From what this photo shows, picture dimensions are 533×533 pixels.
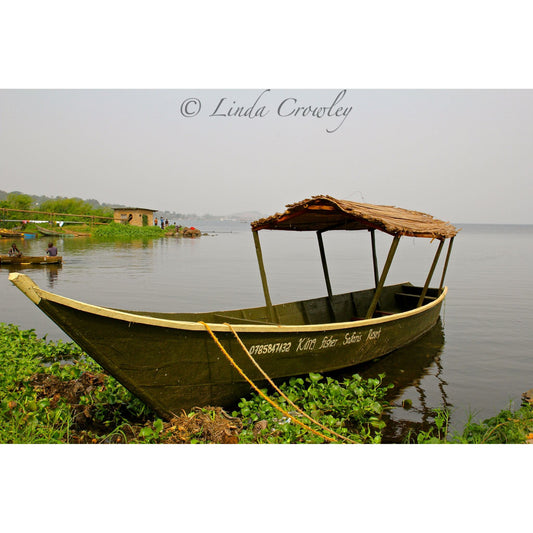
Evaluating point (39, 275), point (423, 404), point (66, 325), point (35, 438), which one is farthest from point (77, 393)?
point (39, 275)

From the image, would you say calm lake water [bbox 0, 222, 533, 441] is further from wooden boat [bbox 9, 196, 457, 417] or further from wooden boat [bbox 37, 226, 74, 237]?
wooden boat [bbox 37, 226, 74, 237]

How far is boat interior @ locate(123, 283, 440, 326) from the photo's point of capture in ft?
20.7

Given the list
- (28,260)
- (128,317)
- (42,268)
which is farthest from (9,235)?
(128,317)

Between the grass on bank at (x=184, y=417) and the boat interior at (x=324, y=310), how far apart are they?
1.24 metres

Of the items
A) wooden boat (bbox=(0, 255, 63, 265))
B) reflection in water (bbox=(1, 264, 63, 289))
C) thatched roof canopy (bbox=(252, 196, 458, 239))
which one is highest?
thatched roof canopy (bbox=(252, 196, 458, 239))

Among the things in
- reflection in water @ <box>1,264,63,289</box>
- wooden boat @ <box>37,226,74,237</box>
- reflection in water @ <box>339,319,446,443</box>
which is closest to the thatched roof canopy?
reflection in water @ <box>339,319,446,443</box>

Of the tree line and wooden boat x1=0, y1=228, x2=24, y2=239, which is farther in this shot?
the tree line

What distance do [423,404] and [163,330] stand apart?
13.5ft

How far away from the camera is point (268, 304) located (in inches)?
279

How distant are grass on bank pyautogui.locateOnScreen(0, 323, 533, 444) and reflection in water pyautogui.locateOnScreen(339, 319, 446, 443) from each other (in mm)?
188

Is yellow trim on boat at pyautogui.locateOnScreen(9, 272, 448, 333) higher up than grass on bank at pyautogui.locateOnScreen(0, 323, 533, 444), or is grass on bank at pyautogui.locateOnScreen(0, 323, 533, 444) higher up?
yellow trim on boat at pyautogui.locateOnScreen(9, 272, 448, 333)

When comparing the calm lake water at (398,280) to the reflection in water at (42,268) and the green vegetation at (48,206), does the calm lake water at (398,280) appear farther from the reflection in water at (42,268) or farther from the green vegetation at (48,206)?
the green vegetation at (48,206)

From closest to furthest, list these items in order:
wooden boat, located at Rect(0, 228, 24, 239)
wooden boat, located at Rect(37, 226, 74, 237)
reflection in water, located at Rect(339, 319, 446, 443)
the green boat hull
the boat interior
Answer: the green boat hull, reflection in water, located at Rect(339, 319, 446, 443), the boat interior, wooden boat, located at Rect(0, 228, 24, 239), wooden boat, located at Rect(37, 226, 74, 237)

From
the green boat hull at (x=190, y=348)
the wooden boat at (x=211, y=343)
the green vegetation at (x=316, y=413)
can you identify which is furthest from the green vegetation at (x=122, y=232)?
the green vegetation at (x=316, y=413)
